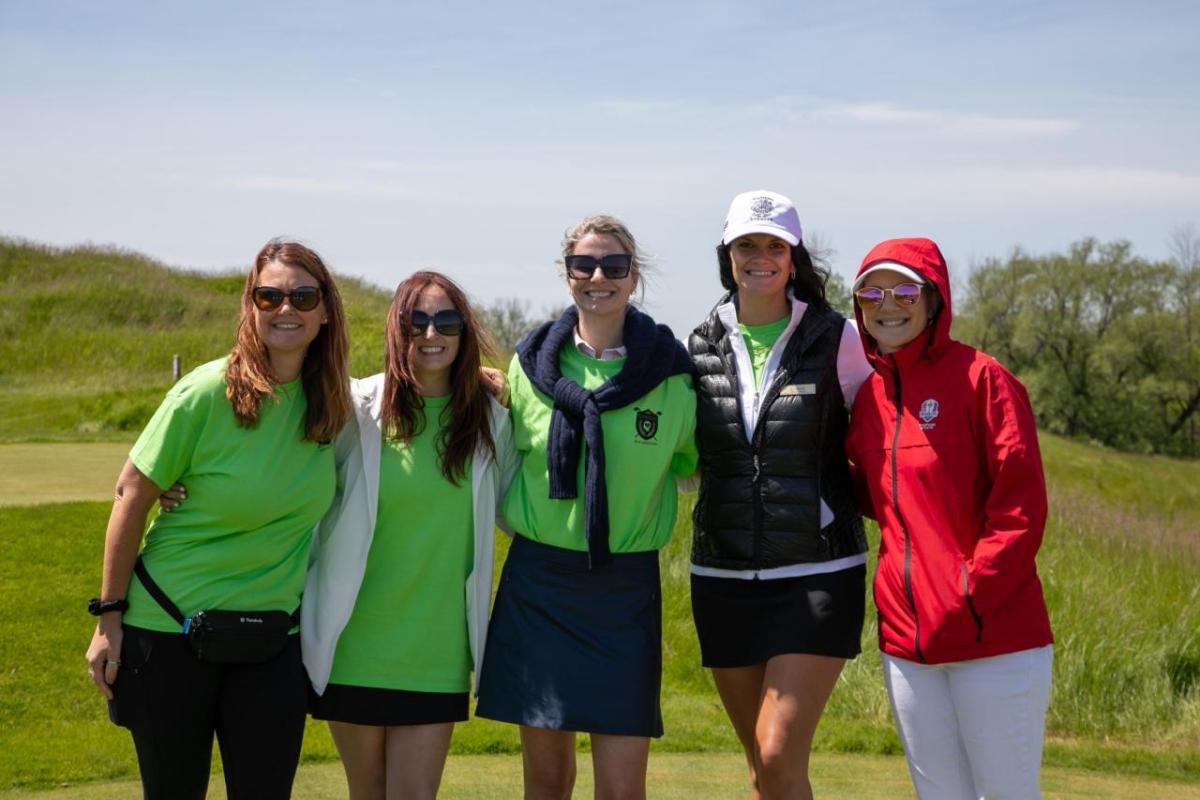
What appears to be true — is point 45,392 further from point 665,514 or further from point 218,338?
point 665,514

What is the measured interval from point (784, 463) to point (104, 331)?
27.2 meters

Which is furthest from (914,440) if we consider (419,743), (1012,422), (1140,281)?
(1140,281)

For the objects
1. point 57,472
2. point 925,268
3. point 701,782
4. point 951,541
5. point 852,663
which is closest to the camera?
point 951,541

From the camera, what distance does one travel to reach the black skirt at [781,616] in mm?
4414

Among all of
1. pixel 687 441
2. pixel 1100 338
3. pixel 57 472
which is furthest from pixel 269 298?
pixel 1100 338

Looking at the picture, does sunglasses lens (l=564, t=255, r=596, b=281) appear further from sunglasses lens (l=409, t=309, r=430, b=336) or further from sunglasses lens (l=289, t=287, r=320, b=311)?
sunglasses lens (l=289, t=287, r=320, b=311)

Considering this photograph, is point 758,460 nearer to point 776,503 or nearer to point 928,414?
point 776,503

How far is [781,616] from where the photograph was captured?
446cm

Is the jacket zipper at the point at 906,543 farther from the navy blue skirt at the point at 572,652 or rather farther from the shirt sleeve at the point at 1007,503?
the navy blue skirt at the point at 572,652

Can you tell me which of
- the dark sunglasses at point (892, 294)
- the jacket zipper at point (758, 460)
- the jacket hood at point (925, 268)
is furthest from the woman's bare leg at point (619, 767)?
the dark sunglasses at point (892, 294)

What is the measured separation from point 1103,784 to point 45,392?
69.1 feet

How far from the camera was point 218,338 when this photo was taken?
27812 mm

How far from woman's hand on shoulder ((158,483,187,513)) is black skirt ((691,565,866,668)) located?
1.82 metres

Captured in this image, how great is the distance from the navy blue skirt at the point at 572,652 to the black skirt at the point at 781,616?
12.7 inches
